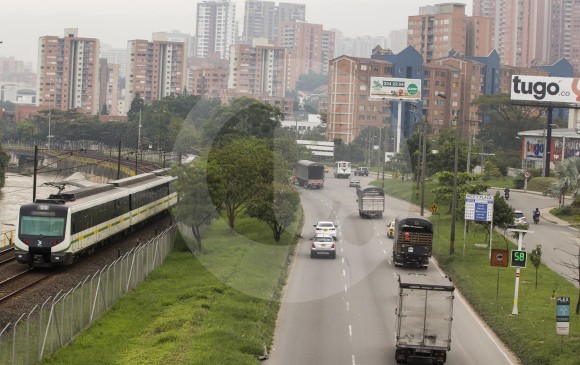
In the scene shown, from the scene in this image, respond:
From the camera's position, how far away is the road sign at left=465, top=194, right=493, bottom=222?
49.9 metres

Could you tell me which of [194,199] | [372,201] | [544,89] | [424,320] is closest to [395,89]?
[544,89]

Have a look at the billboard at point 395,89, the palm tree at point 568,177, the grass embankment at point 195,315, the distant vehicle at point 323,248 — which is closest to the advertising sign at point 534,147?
the palm tree at point 568,177

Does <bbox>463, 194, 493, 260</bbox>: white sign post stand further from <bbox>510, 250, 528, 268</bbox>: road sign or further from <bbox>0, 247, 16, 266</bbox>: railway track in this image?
<bbox>0, 247, 16, 266</bbox>: railway track

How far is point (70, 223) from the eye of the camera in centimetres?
4072

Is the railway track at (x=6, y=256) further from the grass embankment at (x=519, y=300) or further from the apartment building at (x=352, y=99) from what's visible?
the apartment building at (x=352, y=99)

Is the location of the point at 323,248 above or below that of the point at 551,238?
below

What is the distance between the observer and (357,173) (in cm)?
13575

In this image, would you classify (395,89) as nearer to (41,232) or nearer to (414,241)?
(414,241)

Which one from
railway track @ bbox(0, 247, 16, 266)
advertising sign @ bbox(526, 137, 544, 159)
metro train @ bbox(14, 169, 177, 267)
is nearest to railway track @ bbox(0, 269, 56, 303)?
metro train @ bbox(14, 169, 177, 267)

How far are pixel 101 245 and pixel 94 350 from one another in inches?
846

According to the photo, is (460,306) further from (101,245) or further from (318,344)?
(101,245)

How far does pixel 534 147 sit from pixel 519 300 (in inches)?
2875

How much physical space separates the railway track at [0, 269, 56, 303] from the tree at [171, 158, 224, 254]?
10760mm

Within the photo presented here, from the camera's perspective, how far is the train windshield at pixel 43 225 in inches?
1585
